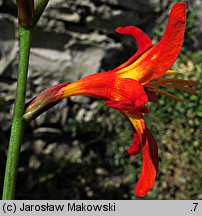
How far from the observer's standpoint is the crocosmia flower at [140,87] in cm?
79

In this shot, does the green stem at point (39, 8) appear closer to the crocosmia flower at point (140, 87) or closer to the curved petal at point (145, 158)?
the crocosmia flower at point (140, 87)

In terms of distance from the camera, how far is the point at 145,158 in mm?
844

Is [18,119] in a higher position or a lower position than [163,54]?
lower

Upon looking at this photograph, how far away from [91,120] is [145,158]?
6.31ft

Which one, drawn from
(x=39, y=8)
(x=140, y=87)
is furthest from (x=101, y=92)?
(x=39, y=8)

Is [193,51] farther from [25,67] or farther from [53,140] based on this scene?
[25,67]

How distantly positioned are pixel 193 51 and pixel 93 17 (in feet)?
2.61

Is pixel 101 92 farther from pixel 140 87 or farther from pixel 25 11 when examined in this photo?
pixel 25 11

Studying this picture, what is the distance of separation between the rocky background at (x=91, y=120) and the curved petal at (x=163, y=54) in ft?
5.63

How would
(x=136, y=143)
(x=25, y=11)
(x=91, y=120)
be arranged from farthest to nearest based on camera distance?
1. (x=91, y=120)
2. (x=136, y=143)
3. (x=25, y=11)

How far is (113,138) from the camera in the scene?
112 inches

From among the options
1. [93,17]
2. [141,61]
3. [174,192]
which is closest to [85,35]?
[93,17]

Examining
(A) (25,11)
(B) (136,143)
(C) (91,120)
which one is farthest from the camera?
(C) (91,120)

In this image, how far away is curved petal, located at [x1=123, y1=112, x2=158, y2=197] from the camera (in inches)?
32.7
